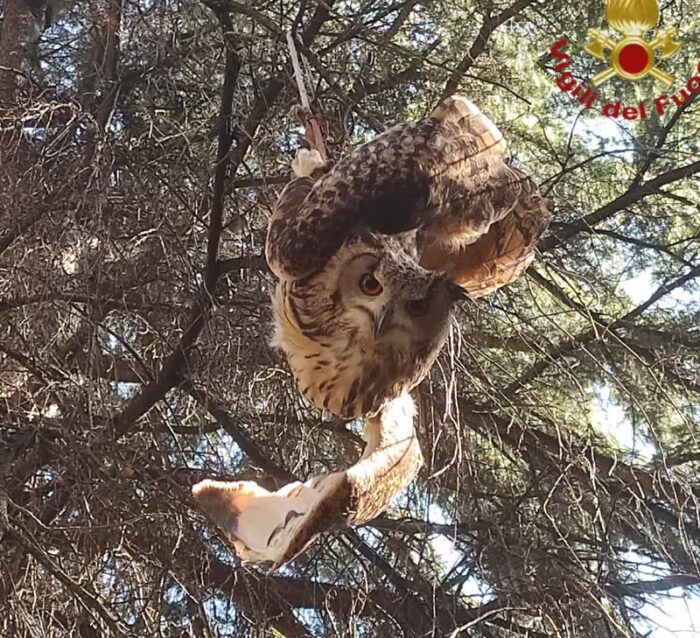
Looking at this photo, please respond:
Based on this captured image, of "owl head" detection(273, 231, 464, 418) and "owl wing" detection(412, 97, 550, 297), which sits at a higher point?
"owl wing" detection(412, 97, 550, 297)

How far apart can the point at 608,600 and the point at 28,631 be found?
1.13m

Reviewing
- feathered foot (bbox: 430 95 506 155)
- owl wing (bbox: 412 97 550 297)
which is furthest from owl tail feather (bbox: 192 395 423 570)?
feathered foot (bbox: 430 95 506 155)

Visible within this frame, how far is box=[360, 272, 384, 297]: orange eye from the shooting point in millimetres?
939

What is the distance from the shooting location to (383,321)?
Answer: 92cm

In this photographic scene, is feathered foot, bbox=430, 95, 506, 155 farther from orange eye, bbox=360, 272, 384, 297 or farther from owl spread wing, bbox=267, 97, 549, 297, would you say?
orange eye, bbox=360, 272, 384, 297

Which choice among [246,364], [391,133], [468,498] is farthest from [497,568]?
[391,133]

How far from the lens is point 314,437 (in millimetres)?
2141

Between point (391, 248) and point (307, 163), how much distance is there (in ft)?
1.02

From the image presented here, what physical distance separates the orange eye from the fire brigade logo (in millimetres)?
452

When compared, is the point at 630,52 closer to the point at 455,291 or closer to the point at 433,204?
the point at 433,204

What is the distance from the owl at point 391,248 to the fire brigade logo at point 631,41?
0.20 meters

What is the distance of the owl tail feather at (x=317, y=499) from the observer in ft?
2.63

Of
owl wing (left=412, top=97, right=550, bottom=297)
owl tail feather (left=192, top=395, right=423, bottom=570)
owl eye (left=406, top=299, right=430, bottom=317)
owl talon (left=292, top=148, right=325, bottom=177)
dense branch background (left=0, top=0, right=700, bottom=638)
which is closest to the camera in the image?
owl tail feather (left=192, top=395, right=423, bottom=570)

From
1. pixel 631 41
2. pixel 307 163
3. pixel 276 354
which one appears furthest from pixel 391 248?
pixel 276 354
